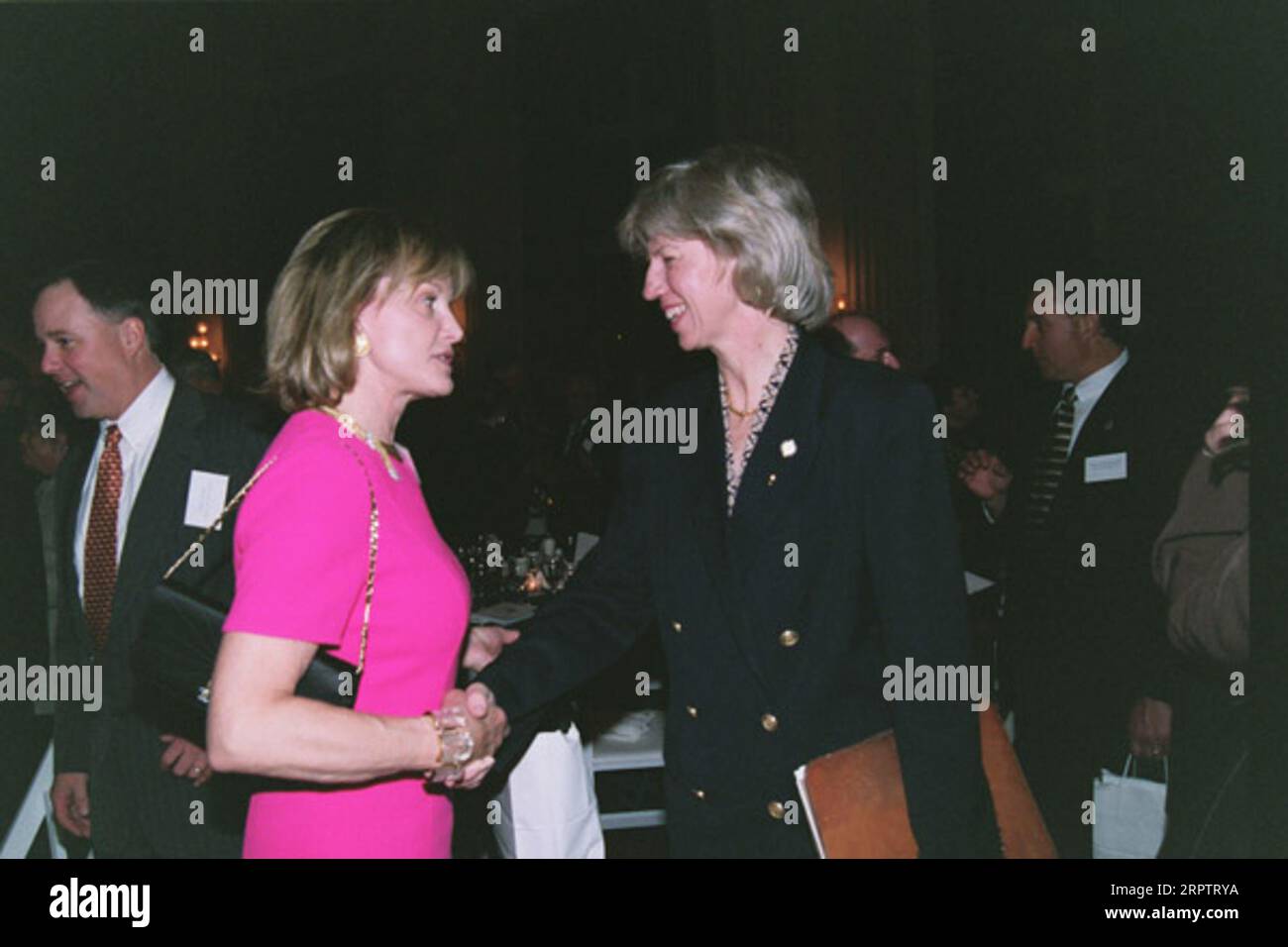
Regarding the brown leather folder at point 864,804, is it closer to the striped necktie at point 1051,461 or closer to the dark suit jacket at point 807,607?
the dark suit jacket at point 807,607

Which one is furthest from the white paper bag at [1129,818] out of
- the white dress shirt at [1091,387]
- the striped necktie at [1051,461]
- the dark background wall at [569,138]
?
the dark background wall at [569,138]

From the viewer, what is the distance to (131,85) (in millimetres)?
9391

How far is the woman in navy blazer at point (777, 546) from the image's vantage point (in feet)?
5.10

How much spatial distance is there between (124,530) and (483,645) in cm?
94

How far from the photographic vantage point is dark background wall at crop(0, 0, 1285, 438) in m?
7.11

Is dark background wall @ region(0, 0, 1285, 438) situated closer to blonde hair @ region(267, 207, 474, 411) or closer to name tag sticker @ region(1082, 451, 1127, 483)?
name tag sticker @ region(1082, 451, 1127, 483)

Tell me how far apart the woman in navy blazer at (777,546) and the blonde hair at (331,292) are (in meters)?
0.47

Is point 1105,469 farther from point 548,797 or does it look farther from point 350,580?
point 350,580

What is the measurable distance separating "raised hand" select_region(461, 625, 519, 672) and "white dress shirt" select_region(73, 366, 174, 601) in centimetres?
93

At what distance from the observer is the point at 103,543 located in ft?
8.02

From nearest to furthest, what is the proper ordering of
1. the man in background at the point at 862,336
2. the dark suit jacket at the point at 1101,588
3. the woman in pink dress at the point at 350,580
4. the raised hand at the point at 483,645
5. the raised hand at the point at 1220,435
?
the woman in pink dress at the point at 350,580 → the raised hand at the point at 1220,435 → the raised hand at the point at 483,645 → the dark suit jacket at the point at 1101,588 → the man in background at the point at 862,336

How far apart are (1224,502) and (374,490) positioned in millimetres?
1551

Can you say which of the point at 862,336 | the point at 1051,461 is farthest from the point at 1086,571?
the point at 862,336
